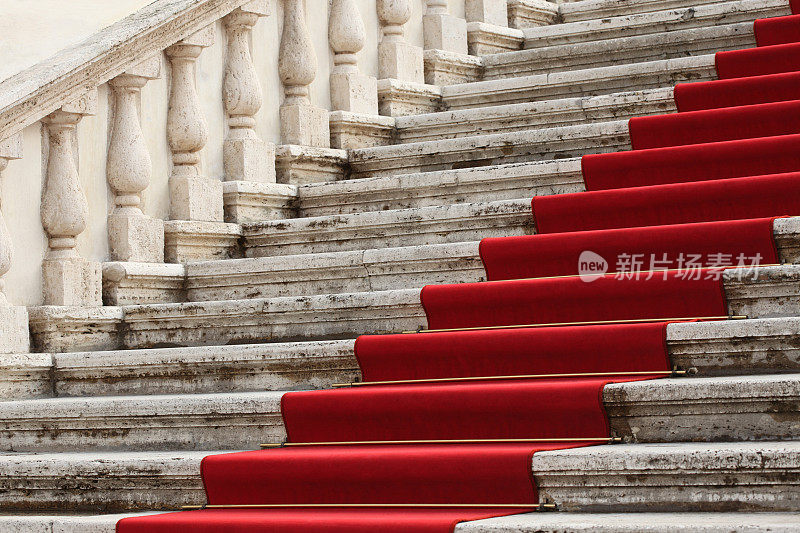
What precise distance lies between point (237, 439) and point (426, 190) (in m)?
1.29

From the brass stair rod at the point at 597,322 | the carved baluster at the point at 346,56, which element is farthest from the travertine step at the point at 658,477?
the carved baluster at the point at 346,56

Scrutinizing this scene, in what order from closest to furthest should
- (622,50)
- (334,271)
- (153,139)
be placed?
(334,271)
(153,139)
(622,50)

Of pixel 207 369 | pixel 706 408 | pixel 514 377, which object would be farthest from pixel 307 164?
pixel 706 408

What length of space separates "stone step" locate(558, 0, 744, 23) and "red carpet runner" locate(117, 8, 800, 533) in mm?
1636

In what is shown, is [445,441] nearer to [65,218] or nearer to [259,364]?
[259,364]

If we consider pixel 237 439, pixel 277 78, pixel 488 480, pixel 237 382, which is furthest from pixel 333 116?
pixel 488 480

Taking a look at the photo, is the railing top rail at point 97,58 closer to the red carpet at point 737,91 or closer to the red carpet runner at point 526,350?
the red carpet runner at point 526,350

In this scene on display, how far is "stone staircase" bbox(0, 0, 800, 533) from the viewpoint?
247 centimetres

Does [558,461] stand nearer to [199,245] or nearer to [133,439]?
[133,439]

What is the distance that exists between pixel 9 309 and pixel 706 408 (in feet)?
6.34

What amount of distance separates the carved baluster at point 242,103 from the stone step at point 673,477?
78.5 inches

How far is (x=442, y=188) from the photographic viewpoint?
4.04m

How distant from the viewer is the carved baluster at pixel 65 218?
3619 millimetres

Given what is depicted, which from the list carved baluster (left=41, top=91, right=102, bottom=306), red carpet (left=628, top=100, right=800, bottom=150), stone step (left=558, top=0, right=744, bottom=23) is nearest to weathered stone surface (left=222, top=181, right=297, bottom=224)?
carved baluster (left=41, top=91, right=102, bottom=306)
